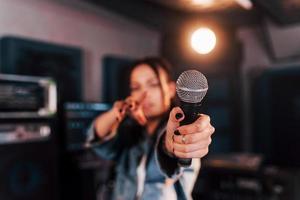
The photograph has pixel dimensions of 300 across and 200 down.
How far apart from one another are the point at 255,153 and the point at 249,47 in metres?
0.71

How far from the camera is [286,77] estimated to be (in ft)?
6.82

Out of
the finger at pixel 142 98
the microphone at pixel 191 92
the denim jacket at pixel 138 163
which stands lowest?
the denim jacket at pixel 138 163

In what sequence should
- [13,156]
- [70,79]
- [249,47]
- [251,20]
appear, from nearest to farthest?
[13,156], [70,79], [251,20], [249,47]

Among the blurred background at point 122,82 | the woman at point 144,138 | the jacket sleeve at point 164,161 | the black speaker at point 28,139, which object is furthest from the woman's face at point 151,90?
the black speaker at point 28,139

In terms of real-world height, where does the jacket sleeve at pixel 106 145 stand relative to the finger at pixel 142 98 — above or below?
below

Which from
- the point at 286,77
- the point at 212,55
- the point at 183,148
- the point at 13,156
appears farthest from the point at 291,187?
the point at 183,148

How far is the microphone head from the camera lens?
538mm

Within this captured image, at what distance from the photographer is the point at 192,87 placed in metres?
0.54

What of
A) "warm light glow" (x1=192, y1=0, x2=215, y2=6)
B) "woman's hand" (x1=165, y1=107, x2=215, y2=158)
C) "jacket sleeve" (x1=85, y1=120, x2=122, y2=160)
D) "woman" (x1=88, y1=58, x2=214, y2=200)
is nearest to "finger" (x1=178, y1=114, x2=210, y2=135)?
"woman's hand" (x1=165, y1=107, x2=215, y2=158)

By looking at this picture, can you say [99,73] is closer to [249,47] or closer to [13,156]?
[13,156]

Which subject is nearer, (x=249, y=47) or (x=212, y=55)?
(x=212, y=55)

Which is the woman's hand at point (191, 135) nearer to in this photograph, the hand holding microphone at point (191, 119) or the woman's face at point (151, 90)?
the hand holding microphone at point (191, 119)

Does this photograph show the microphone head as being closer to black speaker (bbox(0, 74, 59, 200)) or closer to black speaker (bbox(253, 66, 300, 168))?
black speaker (bbox(0, 74, 59, 200))

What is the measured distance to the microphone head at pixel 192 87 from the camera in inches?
21.2
